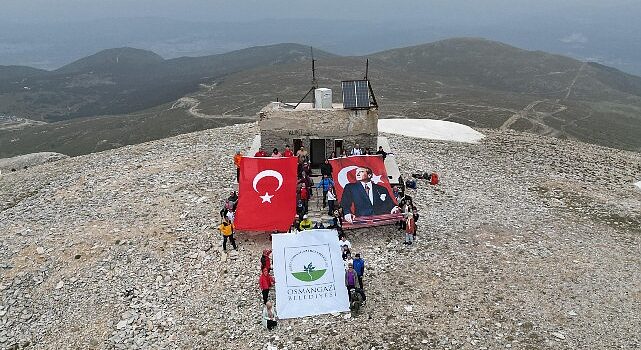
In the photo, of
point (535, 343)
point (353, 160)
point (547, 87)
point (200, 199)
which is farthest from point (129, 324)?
point (547, 87)

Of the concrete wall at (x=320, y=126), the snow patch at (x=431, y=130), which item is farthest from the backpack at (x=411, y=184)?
the snow patch at (x=431, y=130)

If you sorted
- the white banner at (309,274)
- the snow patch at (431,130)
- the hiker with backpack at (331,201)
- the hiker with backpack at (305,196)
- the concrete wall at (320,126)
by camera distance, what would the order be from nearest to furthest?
the white banner at (309,274)
the hiker with backpack at (331,201)
the hiker with backpack at (305,196)
the concrete wall at (320,126)
the snow patch at (431,130)

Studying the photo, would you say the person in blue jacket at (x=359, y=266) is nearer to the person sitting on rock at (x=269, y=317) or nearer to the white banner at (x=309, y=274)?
the white banner at (x=309, y=274)

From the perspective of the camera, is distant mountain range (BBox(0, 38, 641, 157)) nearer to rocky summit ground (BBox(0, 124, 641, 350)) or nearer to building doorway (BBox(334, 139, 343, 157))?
rocky summit ground (BBox(0, 124, 641, 350))

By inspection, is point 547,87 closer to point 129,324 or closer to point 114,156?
point 114,156

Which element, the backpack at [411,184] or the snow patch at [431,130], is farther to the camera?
the snow patch at [431,130]

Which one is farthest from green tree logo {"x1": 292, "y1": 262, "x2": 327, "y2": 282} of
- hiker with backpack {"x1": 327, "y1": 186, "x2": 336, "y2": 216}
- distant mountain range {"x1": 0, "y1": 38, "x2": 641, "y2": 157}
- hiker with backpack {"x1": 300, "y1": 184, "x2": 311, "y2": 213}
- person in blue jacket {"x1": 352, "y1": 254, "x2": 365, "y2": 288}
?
distant mountain range {"x1": 0, "y1": 38, "x2": 641, "y2": 157}
